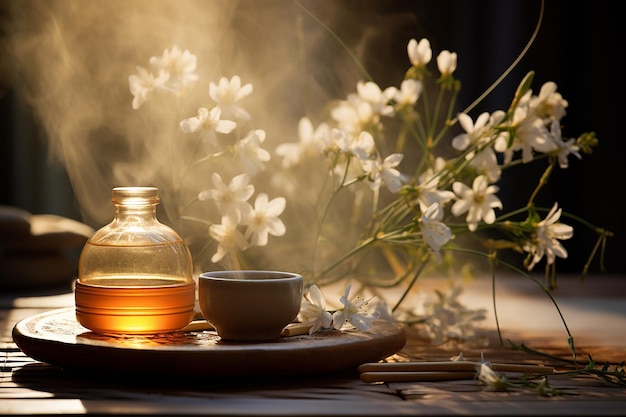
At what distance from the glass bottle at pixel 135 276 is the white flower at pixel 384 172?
0.29 metres

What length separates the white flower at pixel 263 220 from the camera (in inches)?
50.7

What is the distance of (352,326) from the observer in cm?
120

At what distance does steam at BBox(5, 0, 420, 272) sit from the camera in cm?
304

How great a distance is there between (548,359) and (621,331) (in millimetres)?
318

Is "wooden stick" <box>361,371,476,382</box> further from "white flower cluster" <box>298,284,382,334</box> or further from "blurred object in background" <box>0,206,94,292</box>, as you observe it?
"blurred object in background" <box>0,206,94,292</box>

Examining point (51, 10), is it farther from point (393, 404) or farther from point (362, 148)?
point (393, 404)

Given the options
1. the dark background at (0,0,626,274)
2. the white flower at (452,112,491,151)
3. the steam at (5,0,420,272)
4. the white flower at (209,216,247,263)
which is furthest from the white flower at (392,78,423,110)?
the dark background at (0,0,626,274)

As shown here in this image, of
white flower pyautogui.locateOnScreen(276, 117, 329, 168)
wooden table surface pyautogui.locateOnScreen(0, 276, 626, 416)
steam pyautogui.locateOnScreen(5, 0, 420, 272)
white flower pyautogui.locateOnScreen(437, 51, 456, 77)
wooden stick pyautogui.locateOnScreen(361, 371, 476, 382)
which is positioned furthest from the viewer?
steam pyautogui.locateOnScreen(5, 0, 420, 272)

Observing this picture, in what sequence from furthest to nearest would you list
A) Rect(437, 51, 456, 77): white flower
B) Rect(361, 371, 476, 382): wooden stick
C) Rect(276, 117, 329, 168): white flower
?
Rect(276, 117, 329, 168): white flower < Rect(437, 51, 456, 77): white flower < Rect(361, 371, 476, 382): wooden stick

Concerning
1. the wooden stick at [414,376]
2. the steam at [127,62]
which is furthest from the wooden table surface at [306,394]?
the steam at [127,62]

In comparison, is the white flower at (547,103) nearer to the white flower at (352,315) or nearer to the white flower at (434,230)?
the white flower at (434,230)

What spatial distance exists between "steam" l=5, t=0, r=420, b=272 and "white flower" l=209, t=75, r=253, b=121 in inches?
63.4

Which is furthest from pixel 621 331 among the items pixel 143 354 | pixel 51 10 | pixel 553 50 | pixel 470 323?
pixel 51 10

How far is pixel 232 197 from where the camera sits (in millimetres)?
1264
